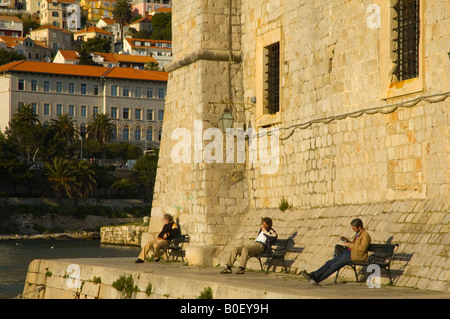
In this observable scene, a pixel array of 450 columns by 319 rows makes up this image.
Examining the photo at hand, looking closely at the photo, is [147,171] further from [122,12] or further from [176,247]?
[122,12]

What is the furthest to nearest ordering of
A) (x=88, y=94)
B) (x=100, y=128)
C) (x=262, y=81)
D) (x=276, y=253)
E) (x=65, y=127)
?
(x=88, y=94)
(x=100, y=128)
(x=65, y=127)
(x=262, y=81)
(x=276, y=253)

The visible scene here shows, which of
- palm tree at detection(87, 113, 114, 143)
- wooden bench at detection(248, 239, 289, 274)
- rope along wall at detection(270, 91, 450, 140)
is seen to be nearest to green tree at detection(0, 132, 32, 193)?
palm tree at detection(87, 113, 114, 143)

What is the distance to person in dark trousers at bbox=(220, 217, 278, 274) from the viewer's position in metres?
14.8

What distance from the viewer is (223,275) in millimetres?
14688

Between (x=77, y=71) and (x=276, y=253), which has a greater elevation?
(x=77, y=71)

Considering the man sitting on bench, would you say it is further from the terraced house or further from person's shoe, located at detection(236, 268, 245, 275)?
the terraced house

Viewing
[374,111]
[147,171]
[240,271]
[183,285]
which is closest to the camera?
[183,285]

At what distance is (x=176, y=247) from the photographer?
18.6 m

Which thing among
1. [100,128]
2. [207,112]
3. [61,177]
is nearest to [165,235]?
[207,112]

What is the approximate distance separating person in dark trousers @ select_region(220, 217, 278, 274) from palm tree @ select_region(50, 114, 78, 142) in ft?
315

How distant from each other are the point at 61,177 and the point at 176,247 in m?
75.0

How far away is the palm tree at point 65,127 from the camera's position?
109938mm

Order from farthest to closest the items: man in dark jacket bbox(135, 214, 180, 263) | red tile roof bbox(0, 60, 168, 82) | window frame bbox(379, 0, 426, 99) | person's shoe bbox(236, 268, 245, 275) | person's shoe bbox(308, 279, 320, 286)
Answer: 1. red tile roof bbox(0, 60, 168, 82)
2. man in dark jacket bbox(135, 214, 180, 263)
3. person's shoe bbox(236, 268, 245, 275)
4. window frame bbox(379, 0, 426, 99)
5. person's shoe bbox(308, 279, 320, 286)

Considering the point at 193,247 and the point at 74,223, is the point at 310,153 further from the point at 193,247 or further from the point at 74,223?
the point at 74,223
